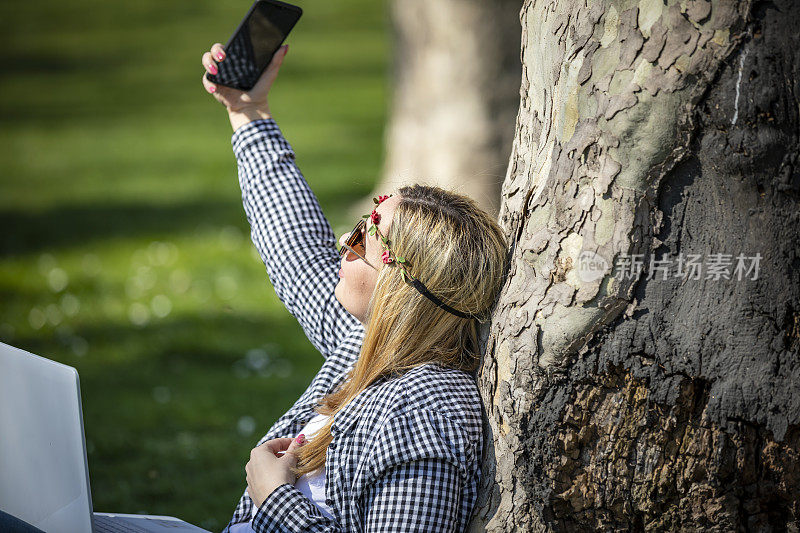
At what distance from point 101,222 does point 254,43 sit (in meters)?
6.15

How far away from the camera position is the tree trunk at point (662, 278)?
1601 millimetres

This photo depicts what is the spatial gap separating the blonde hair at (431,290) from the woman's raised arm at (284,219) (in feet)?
1.72

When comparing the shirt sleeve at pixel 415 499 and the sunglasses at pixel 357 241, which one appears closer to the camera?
the shirt sleeve at pixel 415 499

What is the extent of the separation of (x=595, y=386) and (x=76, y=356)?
4564mm

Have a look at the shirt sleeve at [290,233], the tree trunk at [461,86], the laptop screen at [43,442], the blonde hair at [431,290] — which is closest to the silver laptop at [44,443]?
the laptop screen at [43,442]

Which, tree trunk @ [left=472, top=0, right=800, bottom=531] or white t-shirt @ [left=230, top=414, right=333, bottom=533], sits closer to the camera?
tree trunk @ [left=472, top=0, right=800, bottom=531]

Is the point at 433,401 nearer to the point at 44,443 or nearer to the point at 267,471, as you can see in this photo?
the point at 267,471

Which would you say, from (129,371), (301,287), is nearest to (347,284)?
(301,287)

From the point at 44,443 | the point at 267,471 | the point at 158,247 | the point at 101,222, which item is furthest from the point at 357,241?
the point at 101,222

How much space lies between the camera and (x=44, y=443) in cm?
213

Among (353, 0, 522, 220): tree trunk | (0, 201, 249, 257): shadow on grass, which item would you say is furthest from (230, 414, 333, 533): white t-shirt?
(0, 201, 249, 257): shadow on grass

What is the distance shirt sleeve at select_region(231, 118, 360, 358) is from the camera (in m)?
2.74

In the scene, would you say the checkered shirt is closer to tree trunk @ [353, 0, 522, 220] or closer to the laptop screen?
the laptop screen

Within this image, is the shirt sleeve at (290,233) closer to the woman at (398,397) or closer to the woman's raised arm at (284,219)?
the woman's raised arm at (284,219)
